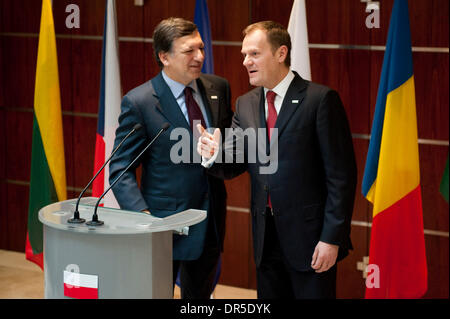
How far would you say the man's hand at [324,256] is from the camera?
339 centimetres

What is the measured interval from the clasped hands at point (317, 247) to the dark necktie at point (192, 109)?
1.64ft

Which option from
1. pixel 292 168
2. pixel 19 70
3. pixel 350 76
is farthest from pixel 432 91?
pixel 19 70

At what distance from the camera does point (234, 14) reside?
5234 millimetres

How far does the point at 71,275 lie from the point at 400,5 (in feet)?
8.08

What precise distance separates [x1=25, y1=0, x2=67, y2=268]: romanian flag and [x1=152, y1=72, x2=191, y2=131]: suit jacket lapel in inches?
58.3

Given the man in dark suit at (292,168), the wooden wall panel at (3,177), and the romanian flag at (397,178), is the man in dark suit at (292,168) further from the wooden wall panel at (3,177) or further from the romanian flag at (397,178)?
the wooden wall panel at (3,177)

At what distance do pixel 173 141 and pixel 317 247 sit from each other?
0.97m

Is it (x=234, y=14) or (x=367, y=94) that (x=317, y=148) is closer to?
(x=367, y=94)

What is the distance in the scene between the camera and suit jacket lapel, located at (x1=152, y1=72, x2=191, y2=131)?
3.86 metres

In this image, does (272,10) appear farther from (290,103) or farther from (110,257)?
(110,257)

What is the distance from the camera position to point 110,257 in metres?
2.84

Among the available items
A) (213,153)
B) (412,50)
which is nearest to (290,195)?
(213,153)

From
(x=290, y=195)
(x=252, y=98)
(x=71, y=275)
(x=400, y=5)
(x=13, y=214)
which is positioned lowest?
(x=13, y=214)

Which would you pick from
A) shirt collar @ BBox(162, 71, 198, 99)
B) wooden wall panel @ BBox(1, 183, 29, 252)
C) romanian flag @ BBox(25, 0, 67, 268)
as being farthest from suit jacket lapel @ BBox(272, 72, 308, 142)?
wooden wall panel @ BBox(1, 183, 29, 252)
